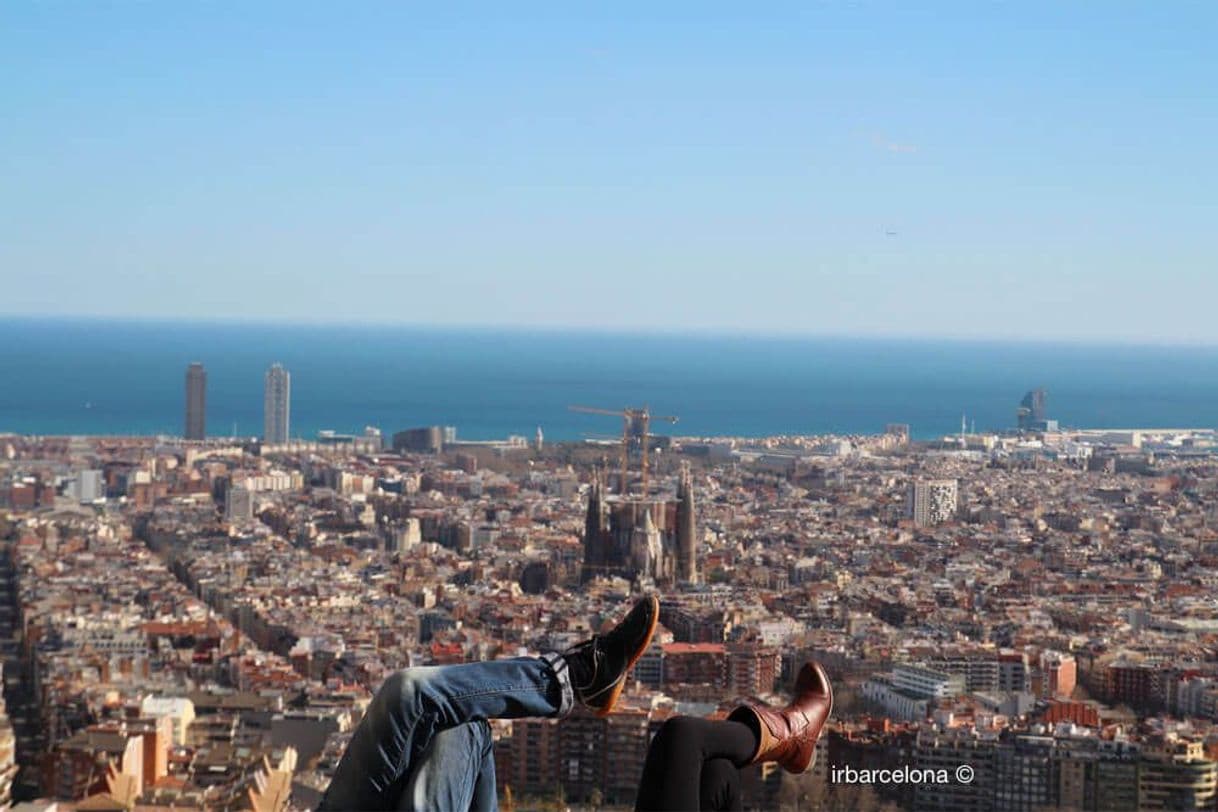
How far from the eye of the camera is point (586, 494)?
16.1m

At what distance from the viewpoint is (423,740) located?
1.53 m

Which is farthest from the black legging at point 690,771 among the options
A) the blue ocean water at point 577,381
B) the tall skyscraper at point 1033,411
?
the tall skyscraper at point 1033,411

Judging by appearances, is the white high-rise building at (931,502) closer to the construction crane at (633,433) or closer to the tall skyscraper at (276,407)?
the construction crane at (633,433)

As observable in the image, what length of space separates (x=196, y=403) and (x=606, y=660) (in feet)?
71.8

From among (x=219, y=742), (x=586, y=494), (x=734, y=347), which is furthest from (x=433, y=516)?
(x=734, y=347)

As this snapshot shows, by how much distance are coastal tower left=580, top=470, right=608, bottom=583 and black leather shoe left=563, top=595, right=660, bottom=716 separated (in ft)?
37.9

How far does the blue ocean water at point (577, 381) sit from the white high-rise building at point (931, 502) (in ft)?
16.3

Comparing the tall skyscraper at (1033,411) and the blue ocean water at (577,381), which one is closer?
the tall skyscraper at (1033,411)

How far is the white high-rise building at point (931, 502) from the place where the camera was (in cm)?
1434

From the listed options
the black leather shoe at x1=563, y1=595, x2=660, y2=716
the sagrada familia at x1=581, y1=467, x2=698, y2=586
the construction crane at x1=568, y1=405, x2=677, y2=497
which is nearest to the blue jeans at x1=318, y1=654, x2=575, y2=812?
the black leather shoe at x1=563, y1=595, x2=660, y2=716

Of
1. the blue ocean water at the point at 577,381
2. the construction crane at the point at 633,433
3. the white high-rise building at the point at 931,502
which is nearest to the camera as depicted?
the white high-rise building at the point at 931,502

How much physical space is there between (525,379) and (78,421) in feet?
44.7

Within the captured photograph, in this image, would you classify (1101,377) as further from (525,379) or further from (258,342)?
(525,379)

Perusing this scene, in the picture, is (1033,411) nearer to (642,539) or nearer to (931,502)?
(931,502)
